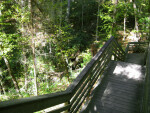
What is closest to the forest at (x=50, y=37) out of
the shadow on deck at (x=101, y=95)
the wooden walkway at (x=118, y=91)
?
the wooden walkway at (x=118, y=91)

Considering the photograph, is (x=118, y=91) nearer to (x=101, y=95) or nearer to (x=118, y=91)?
(x=118, y=91)

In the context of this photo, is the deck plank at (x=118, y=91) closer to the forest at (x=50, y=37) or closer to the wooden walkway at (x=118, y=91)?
the wooden walkway at (x=118, y=91)

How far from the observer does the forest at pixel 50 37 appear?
852cm

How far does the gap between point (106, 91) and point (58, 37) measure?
25.6 ft

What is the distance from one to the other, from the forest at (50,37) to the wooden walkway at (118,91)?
3.99 metres

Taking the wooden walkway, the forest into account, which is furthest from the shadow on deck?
the forest

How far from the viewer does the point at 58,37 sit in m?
10.7

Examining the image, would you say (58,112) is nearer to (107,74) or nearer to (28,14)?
(107,74)

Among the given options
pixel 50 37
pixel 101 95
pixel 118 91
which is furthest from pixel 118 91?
pixel 50 37

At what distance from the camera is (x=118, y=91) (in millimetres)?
3900

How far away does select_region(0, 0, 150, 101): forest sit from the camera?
335 inches

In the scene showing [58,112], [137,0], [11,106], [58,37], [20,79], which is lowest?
[20,79]

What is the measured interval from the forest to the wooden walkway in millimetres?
3988

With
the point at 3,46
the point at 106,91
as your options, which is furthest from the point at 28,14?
the point at 106,91
